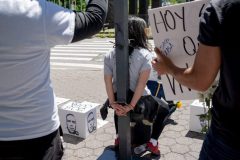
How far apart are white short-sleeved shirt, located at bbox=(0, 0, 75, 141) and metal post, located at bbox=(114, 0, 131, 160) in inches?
39.1

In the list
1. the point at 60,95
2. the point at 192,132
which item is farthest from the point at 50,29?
the point at 60,95

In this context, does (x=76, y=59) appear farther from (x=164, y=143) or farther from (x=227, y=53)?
(x=227, y=53)

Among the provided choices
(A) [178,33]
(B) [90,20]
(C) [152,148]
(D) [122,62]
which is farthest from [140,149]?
(B) [90,20]

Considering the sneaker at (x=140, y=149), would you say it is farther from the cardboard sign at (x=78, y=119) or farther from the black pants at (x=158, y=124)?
the cardboard sign at (x=78, y=119)

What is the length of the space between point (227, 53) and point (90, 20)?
0.60m

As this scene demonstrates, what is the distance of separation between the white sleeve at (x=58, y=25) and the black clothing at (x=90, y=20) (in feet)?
0.10

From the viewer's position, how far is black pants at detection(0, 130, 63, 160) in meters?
1.56

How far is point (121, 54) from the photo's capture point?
2559 millimetres

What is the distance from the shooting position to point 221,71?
1.37 meters

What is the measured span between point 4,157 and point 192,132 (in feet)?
9.56

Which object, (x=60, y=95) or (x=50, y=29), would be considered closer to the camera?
(x=50, y=29)

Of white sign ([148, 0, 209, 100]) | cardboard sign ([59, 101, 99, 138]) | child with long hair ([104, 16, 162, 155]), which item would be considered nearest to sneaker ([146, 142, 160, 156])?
child with long hair ([104, 16, 162, 155])

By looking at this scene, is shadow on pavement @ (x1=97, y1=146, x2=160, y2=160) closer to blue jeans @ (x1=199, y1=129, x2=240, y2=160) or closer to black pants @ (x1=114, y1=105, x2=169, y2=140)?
black pants @ (x1=114, y1=105, x2=169, y2=140)

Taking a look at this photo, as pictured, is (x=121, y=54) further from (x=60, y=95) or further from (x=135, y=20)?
(x=60, y=95)
